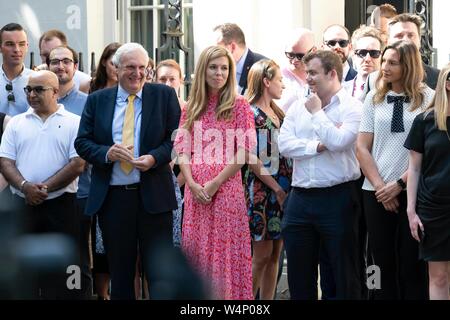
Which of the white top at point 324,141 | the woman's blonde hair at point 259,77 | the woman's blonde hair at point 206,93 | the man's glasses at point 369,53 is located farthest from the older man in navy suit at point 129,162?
the man's glasses at point 369,53

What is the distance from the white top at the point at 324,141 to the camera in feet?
23.1

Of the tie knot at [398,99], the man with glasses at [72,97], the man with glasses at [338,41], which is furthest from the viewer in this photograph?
the man with glasses at [338,41]

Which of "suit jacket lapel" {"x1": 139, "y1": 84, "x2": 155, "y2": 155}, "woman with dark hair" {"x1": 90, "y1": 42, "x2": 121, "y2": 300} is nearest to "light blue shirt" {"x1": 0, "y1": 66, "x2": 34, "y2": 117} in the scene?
"woman with dark hair" {"x1": 90, "y1": 42, "x2": 121, "y2": 300}

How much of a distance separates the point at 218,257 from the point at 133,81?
1.36 m

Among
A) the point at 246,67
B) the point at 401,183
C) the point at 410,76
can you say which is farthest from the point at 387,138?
the point at 246,67

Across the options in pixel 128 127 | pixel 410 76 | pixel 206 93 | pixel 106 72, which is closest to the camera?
pixel 410 76

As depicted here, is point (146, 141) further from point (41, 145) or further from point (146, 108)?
point (41, 145)

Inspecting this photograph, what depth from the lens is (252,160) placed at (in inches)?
300

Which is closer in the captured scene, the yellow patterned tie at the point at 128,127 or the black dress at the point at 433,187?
the black dress at the point at 433,187

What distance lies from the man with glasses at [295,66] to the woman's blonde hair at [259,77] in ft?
1.87

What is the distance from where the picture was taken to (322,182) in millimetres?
7047

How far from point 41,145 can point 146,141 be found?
1053 millimetres

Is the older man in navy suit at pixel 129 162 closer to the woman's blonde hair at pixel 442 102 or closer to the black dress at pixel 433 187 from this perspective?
the black dress at pixel 433 187

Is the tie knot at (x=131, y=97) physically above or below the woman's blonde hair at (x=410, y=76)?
below
